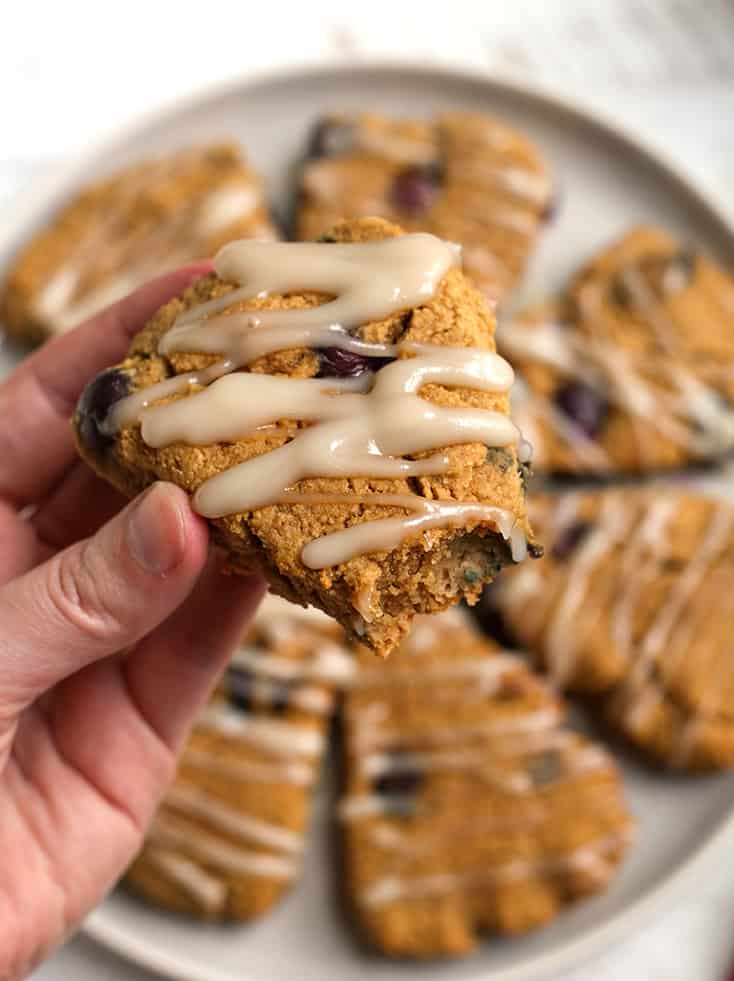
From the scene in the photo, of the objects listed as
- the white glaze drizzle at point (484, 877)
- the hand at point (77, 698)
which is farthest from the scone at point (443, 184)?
the white glaze drizzle at point (484, 877)

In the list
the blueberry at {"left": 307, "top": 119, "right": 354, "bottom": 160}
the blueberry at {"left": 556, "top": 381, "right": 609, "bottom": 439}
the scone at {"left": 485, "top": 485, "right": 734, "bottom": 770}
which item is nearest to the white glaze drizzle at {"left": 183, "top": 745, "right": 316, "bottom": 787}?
the scone at {"left": 485, "top": 485, "right": 734, "bottom": 770}

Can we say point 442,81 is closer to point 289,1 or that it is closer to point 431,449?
point 289,1

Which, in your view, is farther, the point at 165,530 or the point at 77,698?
the point at 77,698

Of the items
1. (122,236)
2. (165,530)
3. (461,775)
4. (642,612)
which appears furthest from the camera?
(122,236)

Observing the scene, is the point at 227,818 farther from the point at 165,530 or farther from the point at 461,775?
the point at 165,530

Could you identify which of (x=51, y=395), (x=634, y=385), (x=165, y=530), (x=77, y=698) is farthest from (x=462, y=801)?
(x=165, y=530)

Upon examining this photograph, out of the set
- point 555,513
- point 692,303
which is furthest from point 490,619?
point 692,303

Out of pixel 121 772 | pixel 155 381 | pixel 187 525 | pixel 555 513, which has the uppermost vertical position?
pixel 155 381

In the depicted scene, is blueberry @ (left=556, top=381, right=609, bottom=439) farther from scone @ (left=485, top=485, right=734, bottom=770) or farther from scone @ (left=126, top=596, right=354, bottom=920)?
scone @ (left=126, top=596, right=354, bottom=920)
